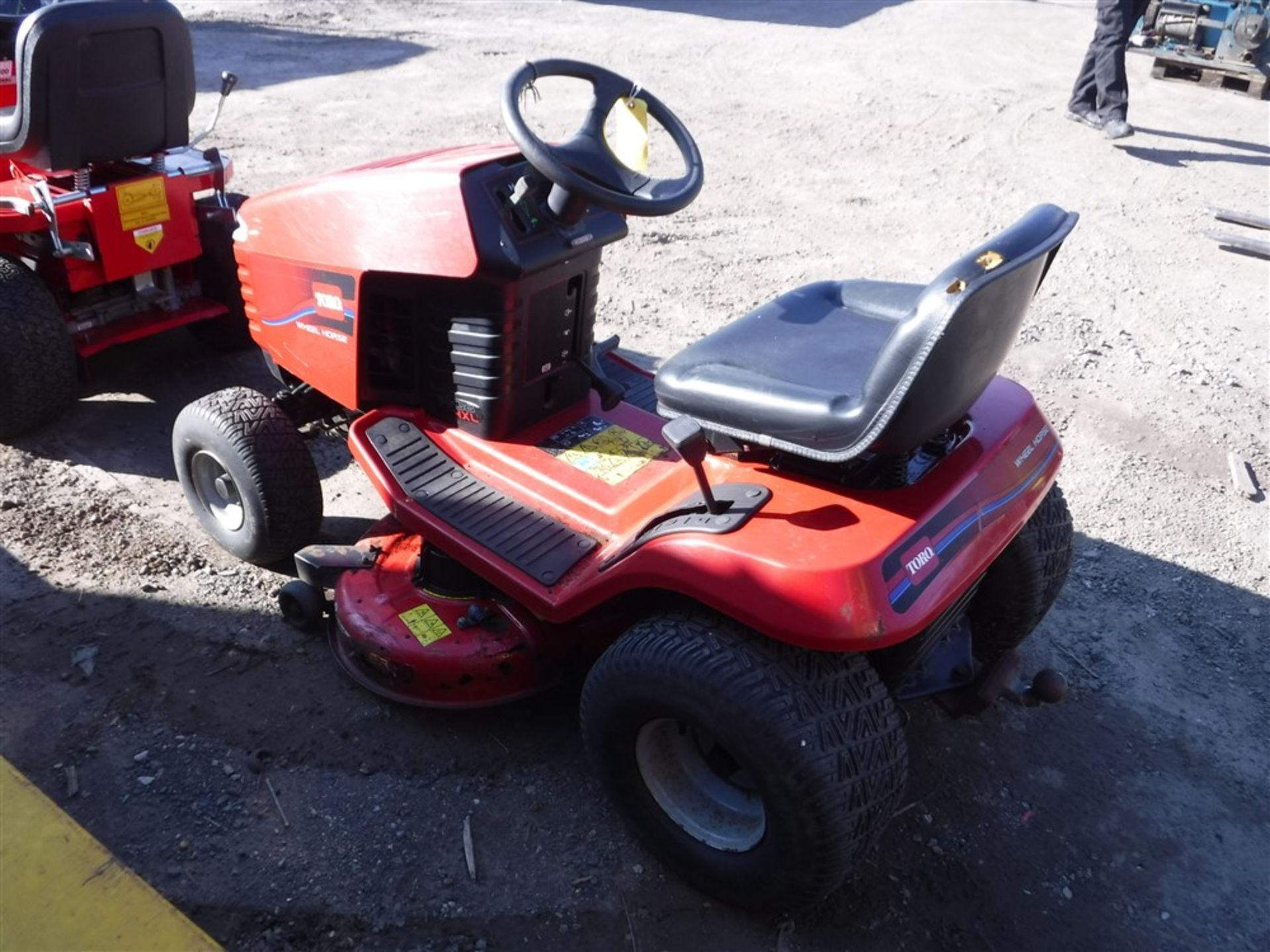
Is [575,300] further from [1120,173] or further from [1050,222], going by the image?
[1120,173]

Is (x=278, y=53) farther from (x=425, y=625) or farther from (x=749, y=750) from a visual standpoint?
(x=749, y=750)

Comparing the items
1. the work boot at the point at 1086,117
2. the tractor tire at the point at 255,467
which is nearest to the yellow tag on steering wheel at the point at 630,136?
the tractor tire at the point at 255,467

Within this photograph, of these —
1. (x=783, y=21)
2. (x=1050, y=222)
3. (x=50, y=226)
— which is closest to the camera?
(x=1050, y=222)

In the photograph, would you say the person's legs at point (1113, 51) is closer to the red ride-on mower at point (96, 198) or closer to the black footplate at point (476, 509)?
the red ride-on mower at point (96, 198)

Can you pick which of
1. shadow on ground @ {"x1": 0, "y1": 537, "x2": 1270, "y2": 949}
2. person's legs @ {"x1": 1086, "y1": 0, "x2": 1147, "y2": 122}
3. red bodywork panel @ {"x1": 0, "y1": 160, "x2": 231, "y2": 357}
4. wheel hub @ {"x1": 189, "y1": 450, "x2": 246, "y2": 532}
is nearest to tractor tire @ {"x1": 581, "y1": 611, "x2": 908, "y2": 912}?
shadow on ground @ {"x1": 0, "y1": 537, "x2": 1270, "y2": 949}

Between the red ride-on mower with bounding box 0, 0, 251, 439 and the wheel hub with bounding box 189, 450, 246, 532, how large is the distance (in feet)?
2.71

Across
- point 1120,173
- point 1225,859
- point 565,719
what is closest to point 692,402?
point 565,719

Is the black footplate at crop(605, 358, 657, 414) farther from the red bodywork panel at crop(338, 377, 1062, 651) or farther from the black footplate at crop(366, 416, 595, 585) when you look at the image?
the black footplate at crop(366, 416, 595, 585)

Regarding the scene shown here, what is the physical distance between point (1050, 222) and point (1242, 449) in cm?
256

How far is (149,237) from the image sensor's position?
377 centimetres

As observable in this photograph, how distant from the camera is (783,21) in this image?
35.9 ft

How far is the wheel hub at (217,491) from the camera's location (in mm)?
3121

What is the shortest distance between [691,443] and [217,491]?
1723 mm

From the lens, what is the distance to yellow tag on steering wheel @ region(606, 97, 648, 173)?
8.34ft
